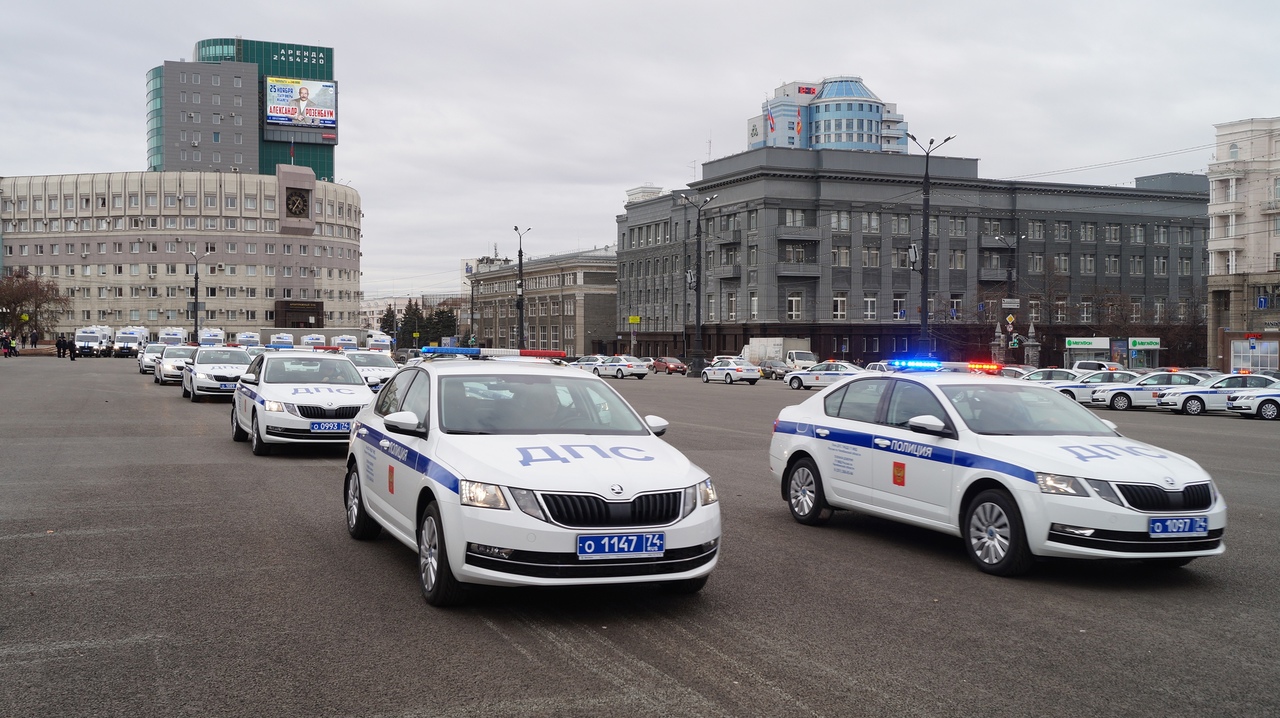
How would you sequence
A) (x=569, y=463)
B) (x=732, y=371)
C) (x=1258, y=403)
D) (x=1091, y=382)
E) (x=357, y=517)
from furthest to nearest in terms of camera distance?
1. (x=732, y=371)
2. (x=1091, y=382)
3. (x=1258, y=403)
4. (x=357, y=517)
5. (x=569, y=463)

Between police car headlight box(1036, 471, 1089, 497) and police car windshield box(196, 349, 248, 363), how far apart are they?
24632 millimetres

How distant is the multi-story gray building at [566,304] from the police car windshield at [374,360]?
75.6 meters

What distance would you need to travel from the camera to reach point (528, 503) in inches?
230

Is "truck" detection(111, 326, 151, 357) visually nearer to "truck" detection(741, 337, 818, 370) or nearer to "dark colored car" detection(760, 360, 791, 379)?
"truck" detection(741, 337, 818, 370)

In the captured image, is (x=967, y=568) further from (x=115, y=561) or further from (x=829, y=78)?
(x=829, y=78)

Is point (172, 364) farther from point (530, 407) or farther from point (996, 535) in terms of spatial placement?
point (996, 535)

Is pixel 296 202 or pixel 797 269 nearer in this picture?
pixel 797 269

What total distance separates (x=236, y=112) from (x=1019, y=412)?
455ft

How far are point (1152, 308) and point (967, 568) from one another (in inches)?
3650

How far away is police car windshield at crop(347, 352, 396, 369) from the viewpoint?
2742 cm

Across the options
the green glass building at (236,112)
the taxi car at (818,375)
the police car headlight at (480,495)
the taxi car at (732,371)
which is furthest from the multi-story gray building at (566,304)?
the police car headlight at (480,495)

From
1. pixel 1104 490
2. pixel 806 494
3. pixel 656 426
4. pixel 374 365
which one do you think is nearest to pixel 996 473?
pixel 1104 490

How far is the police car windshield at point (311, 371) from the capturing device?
15.8m

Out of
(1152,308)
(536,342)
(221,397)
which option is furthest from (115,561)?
(536,342)
